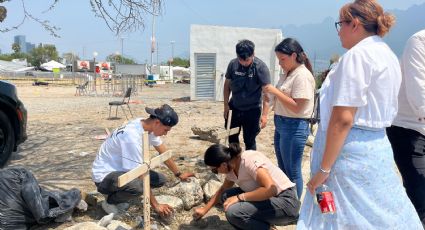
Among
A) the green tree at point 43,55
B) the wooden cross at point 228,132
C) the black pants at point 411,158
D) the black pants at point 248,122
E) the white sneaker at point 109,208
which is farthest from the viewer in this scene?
the green tree at point 43,55

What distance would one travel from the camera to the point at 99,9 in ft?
15.7

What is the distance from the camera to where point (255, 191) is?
317 centimetres

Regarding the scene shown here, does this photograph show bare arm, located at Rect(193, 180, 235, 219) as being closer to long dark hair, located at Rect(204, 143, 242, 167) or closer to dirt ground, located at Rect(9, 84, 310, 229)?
dirt ground, located at Rect(9, 84, 310, 229)

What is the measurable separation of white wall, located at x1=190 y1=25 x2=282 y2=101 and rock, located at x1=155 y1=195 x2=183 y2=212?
39.9ft

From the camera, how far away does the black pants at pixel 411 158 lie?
9.20 ft

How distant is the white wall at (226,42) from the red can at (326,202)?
13812mm

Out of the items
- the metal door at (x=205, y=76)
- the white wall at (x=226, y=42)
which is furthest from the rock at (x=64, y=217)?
the metal door at (x=205, y=76)

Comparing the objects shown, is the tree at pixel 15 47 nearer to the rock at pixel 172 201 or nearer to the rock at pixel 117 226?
the rock at pixel 172 201

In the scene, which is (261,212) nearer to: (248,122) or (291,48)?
(291,48)

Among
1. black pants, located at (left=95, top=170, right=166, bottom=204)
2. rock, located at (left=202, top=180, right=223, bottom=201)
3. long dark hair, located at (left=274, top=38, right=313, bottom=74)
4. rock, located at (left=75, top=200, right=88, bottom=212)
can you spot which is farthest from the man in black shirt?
rock, located at (left=75, top=200, right=88, bottom=212)

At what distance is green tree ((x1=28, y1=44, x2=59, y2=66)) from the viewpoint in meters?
76.4

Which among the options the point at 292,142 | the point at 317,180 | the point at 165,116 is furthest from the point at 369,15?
the point at 165,116

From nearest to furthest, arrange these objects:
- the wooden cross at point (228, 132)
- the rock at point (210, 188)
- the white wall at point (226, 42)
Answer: the rock at point (210, 188)
the wooden cross at point (228, 132)
the white wall at point (226, 42)

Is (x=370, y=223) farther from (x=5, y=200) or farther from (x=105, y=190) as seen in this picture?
(x=5, y=200)
